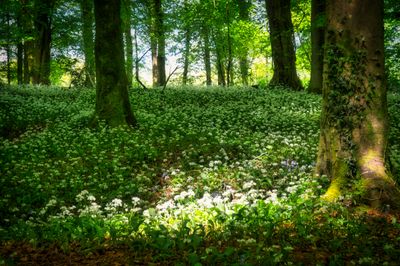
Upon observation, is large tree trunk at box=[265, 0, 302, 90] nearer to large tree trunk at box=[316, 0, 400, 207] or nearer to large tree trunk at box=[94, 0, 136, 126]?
large tree trunk at box=[94, 0, 136, 126]

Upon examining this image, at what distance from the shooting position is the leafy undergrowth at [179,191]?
5.13 m

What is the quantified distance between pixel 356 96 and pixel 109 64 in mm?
8757

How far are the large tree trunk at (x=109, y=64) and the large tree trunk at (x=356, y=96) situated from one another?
8.05m

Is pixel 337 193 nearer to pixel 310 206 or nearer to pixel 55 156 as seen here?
pixel 310 206

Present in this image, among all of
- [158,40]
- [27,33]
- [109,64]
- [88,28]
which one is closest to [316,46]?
[158,40]

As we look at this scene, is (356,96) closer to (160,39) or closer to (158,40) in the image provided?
(158,40)

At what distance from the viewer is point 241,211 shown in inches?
243

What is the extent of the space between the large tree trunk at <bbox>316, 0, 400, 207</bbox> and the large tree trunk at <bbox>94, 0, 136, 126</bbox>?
8.05 metres

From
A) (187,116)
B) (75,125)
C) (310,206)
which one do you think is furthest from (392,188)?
(75,125)

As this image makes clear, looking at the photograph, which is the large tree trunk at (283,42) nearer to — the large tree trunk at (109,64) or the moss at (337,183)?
the large tree trunk at (109,64)

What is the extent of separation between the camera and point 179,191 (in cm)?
870

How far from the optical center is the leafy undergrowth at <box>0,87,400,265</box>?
5.13 meters

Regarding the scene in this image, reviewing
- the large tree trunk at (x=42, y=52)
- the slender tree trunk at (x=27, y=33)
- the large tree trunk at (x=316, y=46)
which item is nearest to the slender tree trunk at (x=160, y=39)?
the slender tree trunk at (x=27, y=33)

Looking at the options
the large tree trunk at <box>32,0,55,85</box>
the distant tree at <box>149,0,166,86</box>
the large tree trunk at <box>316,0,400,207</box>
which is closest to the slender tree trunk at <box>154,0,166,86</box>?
the distant tree at <box>149,0,166,86</box>
